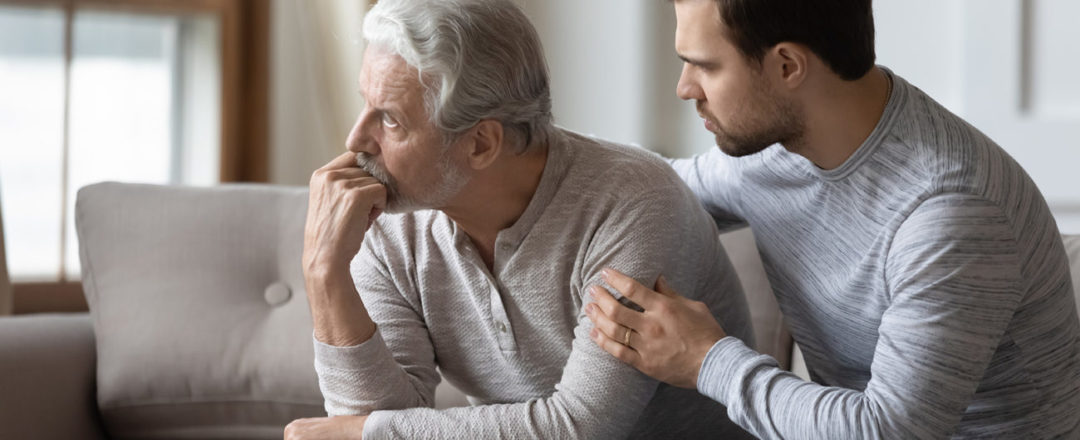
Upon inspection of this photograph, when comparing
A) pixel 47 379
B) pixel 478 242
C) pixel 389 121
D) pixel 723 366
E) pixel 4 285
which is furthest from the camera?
pixel 4 285

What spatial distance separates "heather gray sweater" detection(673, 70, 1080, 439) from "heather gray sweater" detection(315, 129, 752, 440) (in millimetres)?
131

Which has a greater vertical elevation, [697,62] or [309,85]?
[697,62]

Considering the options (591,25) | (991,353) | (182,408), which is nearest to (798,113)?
(991,353)

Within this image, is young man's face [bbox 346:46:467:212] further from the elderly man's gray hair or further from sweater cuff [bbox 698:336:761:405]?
sweater cuff [bbox 698:336:761:405]

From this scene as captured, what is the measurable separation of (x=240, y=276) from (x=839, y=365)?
3.38 ft

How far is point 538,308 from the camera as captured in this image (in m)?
1.39

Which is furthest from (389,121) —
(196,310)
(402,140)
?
(196,310)

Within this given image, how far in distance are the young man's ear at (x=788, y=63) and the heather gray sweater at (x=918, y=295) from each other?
4.2 inches

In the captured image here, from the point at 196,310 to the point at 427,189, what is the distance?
2.30 feet

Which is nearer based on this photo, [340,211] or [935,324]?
[935,324]

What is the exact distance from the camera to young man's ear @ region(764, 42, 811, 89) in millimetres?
1188

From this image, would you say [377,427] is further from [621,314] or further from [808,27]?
[808,27]

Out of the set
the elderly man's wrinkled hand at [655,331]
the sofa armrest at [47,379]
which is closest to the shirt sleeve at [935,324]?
the elderly man's wrinkled hand at [655,331]

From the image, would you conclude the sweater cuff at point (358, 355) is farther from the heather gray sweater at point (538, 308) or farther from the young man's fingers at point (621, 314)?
the young man's fingers at point (621, 314)
